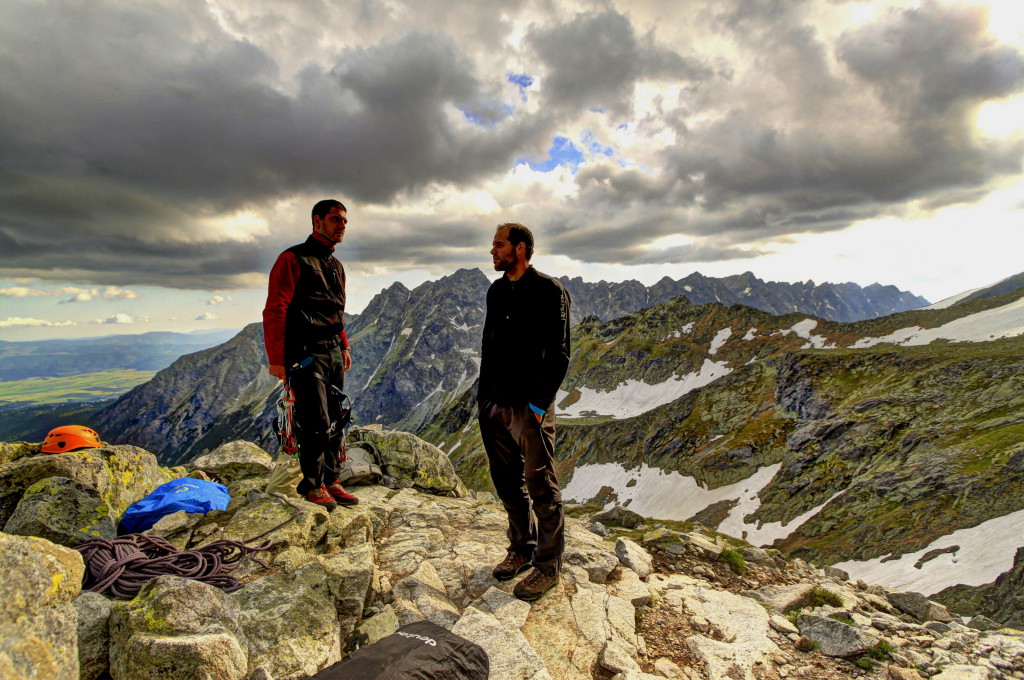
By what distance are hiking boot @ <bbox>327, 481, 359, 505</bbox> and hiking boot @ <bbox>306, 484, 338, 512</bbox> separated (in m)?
0.40

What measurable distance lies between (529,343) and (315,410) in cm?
444

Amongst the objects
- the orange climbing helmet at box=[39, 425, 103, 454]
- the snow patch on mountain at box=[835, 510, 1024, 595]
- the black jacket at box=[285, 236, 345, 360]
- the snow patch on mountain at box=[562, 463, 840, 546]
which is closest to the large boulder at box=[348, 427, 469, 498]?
the orange climbing helmet at box=[39, 425, 103, 454]

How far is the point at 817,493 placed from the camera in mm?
58188

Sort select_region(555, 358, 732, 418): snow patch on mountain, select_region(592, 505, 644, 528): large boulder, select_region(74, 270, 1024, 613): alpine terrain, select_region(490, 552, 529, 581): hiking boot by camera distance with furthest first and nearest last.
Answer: select_region(555, 358, 732, 418): snow patch on mountain < select_region(74, 270, 1024, 613): alpine terrain < select_region(592, 505, 644, 528): large boulder < select_region(490, 552, 529, 581): hiking boot

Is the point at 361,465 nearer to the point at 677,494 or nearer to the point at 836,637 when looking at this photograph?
the point at 836,637

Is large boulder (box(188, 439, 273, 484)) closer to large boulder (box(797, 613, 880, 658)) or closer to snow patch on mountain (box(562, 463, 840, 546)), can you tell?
large boulder (box(797, 613, 880, 658))

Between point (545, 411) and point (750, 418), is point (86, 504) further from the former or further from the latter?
point (750, 418)

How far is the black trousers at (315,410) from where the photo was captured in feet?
26.6

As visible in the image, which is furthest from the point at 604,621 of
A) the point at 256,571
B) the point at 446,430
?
the point at 446,430

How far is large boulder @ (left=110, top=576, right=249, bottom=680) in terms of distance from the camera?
360cm

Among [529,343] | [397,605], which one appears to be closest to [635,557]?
[397,605]

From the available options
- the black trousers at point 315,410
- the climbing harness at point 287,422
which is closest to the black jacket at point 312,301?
the black trousers at point 315,410

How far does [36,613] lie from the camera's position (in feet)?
11.1

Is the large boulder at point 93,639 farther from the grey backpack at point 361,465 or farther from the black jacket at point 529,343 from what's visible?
the grey backpack at point 361,465
